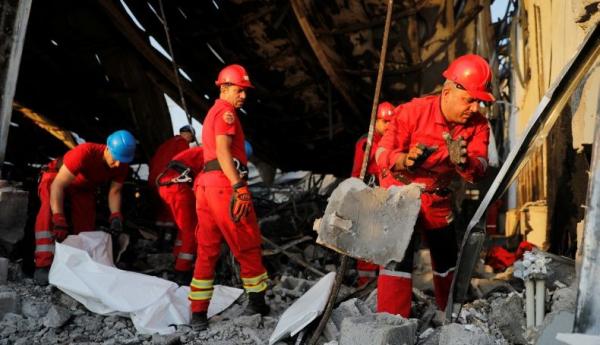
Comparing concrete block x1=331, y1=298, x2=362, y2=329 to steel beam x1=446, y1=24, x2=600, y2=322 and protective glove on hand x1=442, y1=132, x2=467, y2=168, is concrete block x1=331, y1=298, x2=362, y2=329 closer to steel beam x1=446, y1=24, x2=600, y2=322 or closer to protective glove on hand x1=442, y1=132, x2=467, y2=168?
steel beam x1=446, y1=24, x2=600, y2=322

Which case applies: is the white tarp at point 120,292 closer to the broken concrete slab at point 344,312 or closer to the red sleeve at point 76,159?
the red sleeve at point 76,159

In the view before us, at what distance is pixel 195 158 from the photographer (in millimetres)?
5359

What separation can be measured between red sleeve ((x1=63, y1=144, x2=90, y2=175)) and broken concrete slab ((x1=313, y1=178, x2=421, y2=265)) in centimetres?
289

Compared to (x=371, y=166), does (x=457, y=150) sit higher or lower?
lower

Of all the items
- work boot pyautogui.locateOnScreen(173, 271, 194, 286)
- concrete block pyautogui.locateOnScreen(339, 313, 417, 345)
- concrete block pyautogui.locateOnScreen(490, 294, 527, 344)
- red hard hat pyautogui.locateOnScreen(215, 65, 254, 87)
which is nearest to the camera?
concrete block pyautogui.locateOnScreen(339, 313, 417, 345)

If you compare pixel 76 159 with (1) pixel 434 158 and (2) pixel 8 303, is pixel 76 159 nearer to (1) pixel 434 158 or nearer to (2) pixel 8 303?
(2) pixel 8 303

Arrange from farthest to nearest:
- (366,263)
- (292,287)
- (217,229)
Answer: (366,263), (292,287), (217,229)

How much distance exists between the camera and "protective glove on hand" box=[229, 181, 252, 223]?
144 inches

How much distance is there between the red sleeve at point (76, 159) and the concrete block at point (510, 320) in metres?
3.66

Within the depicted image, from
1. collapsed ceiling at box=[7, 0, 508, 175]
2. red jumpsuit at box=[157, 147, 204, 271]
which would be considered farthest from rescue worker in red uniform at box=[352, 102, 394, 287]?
red jumpsuit at box=[157, 147, 204, 271]

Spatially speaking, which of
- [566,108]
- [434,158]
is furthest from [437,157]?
[566,108]

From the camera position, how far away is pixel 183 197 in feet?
17.2

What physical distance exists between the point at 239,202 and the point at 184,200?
1755 mm

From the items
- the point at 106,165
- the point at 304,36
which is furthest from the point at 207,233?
the point at 304,36
